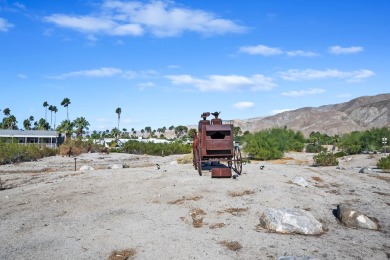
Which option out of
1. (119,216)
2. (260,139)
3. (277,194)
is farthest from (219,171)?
(260,139)

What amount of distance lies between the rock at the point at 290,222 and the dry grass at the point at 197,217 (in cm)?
193

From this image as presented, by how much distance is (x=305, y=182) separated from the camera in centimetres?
1733

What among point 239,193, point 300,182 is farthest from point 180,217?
point 300,182

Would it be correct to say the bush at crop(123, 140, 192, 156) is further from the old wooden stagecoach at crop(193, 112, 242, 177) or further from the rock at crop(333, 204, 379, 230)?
the rock at crop(333, 204, 379, 230)

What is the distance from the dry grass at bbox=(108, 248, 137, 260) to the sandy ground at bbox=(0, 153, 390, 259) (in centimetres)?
15

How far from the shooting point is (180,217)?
11812 mm

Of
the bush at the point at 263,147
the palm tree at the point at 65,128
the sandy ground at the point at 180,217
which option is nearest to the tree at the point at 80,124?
the palm tree at the point at 65,128

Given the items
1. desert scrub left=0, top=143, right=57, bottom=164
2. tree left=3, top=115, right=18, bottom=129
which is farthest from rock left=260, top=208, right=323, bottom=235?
tree left=3, top=115, right=18, bottom=129

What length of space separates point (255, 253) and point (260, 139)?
1384 inches

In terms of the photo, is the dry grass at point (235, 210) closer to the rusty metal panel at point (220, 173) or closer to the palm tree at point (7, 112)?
the rusty metal panel at point (220, 173)

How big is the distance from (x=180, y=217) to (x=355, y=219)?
5.60 m

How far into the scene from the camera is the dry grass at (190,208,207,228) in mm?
11211

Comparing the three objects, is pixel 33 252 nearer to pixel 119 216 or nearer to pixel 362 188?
pixel 119 216

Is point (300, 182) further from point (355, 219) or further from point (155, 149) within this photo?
point (155, 149)
